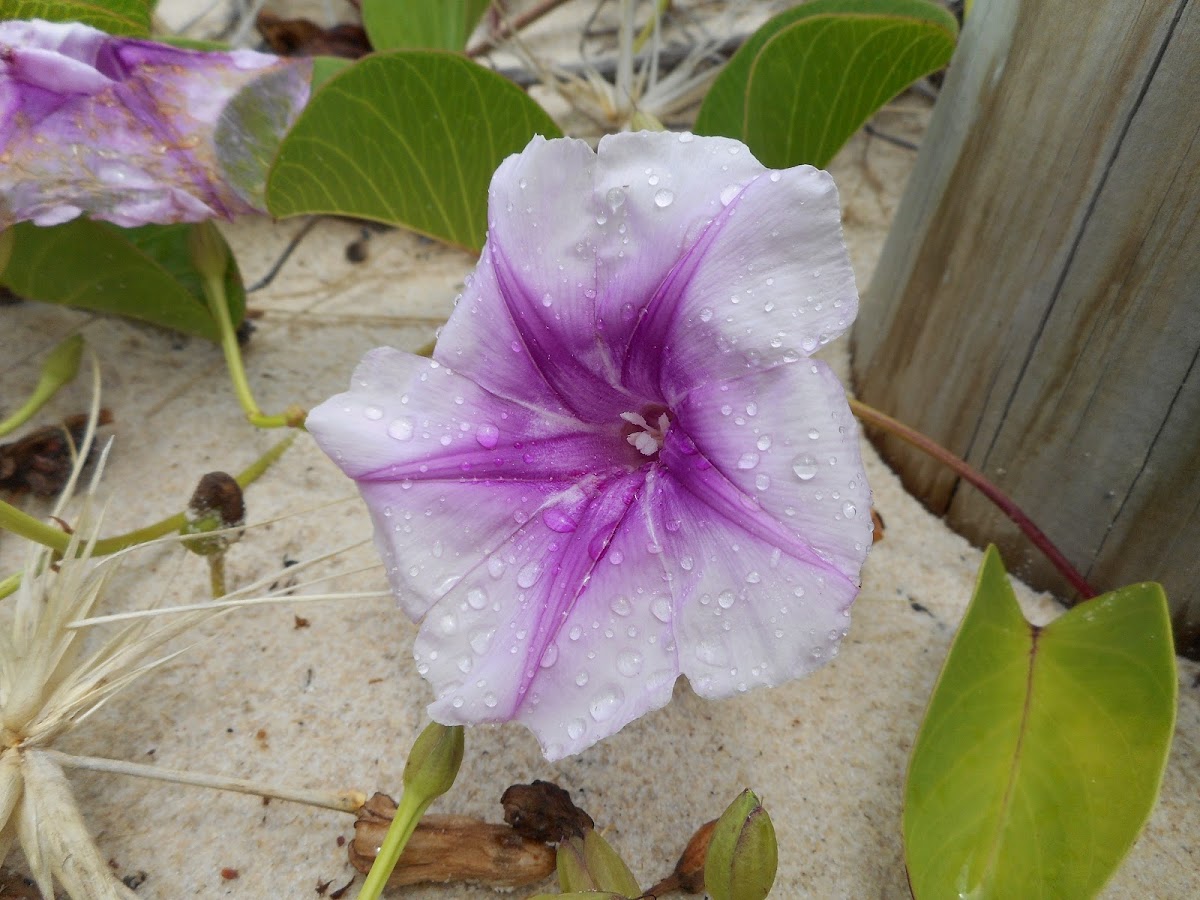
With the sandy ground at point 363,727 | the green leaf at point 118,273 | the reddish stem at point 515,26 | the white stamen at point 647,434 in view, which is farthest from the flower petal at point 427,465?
the reddish stem at point 515,26

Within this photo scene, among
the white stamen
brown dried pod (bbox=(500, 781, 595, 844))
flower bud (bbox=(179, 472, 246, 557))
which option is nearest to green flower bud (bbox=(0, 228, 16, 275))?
flower bud (bbox=(179, 472, 246, 557))

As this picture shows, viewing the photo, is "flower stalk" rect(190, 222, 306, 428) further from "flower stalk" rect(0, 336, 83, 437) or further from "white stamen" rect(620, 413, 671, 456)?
"white stamen" rect(620, 413, 671, 456)

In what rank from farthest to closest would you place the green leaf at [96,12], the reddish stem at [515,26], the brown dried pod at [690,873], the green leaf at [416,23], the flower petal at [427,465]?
the reddish stem at [515,26] → the green leaf at [416,23] → the green leaf at [96,12] → the brown dried pod at [690,873] → the flower petal at [427,465]

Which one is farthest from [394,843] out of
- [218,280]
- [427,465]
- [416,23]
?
[416,23]

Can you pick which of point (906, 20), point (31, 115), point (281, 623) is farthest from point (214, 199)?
point (906, 20)

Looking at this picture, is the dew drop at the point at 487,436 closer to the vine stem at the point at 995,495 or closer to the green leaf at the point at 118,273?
the vine stem at the point at 995,495

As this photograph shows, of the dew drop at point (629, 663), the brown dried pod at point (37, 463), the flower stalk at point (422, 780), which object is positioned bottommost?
the brown dried pod at point (37, 463)
